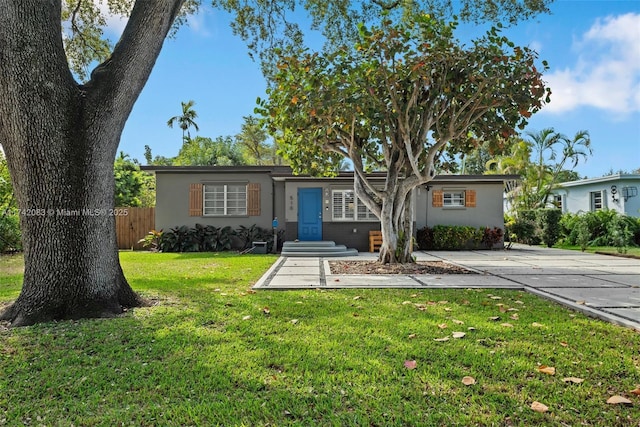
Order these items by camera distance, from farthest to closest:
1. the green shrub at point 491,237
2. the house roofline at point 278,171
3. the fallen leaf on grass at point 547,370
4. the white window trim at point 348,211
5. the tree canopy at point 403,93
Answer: the green shrub at point 491,237
the white window trim at point 348,211
the house roofline at point 278,171
the tree canopy at point 403,93
the fallen leaf on grass at point 547,370

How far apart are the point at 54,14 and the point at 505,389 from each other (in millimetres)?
5596

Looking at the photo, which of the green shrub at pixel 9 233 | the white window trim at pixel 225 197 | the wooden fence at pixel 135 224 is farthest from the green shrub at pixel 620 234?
the green shrub at pixel 9 233

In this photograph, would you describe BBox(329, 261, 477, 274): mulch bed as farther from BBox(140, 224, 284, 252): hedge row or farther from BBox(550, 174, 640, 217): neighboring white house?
BBox(550, 174, 640, 217): neighboring white house

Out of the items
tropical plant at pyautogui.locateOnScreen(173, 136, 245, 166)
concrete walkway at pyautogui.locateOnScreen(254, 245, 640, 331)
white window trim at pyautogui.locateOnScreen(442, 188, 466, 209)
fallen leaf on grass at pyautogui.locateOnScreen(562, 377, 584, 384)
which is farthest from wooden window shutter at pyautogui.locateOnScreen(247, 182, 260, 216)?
tropical plant at pyautogui.locateOnScreen(173, 136, 245, 166)

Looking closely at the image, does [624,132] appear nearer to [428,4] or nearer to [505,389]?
[428,4]

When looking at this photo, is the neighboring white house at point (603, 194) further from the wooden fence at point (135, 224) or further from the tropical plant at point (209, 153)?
the tropical plant at point (209, 153)

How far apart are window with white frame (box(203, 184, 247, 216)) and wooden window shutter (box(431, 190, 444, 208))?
7.23 meters

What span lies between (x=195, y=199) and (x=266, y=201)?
2.63 m

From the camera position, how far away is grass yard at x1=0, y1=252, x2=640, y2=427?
2.15m

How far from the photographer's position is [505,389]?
8.00 ft

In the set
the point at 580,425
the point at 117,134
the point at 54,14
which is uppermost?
the point at 54,14

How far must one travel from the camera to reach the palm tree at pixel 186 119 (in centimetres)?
3362

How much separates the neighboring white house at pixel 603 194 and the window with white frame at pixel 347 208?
10.7m

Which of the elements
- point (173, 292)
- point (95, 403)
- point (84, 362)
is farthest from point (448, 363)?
point (173, 292)
